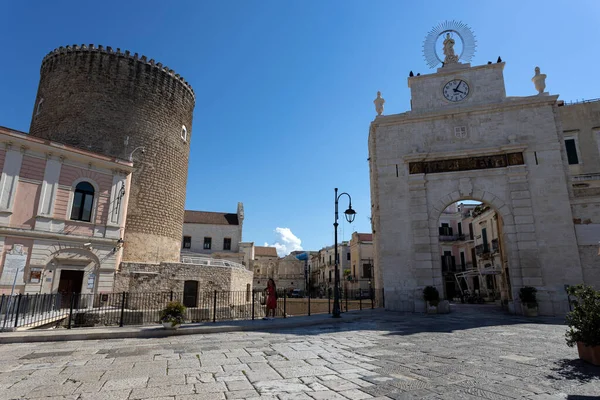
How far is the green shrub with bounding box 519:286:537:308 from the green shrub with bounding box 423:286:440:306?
3.59 m

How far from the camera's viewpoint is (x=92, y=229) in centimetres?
1831

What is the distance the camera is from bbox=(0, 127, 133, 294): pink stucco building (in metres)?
15.8

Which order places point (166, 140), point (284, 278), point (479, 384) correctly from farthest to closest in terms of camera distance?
point (284, 278) < point (166, 140) < point (479, 384)

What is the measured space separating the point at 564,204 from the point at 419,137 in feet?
24.8

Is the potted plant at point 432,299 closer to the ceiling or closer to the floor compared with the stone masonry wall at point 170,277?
closer to the floor

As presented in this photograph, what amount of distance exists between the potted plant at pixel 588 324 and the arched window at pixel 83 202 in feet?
66.7

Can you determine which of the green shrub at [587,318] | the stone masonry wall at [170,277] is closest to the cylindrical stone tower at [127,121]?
the stone masonry wall at [170,277]

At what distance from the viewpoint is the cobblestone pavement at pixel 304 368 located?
456 centimetres

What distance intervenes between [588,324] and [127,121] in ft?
87.7

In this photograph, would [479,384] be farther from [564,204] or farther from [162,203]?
[162,203]

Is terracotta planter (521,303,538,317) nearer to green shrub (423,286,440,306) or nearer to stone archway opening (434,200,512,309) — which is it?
green shrub (423,286,440,306)

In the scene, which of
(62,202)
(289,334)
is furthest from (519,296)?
(62,202)

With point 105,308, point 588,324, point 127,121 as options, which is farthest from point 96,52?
point 588,324

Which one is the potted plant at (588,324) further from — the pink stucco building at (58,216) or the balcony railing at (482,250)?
the balcony railing at (482,250)
